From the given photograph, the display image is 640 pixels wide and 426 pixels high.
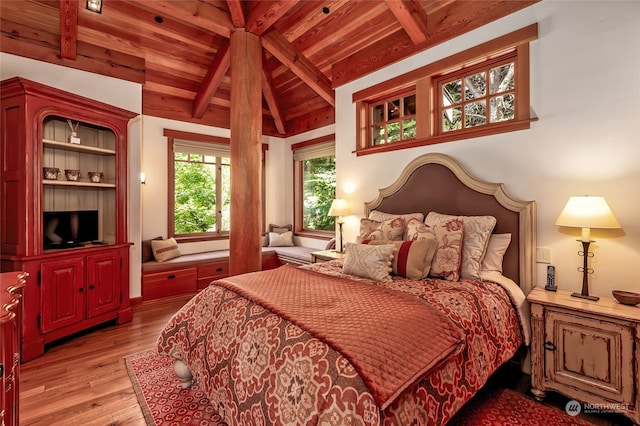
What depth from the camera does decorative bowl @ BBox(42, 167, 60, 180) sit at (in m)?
2.80

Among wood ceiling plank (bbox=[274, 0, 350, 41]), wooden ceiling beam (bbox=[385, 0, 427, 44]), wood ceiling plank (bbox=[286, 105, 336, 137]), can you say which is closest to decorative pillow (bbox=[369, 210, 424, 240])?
wooden ceiling beam (bbox=[385, 0, 427, 44])

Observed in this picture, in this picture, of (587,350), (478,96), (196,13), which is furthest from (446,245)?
(196,13)

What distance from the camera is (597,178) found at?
216cm

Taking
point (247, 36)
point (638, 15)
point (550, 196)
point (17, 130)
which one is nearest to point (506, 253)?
point (550, 196)

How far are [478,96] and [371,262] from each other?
1.84 metres

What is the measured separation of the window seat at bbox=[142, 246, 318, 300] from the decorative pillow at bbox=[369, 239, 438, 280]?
2.27 metres

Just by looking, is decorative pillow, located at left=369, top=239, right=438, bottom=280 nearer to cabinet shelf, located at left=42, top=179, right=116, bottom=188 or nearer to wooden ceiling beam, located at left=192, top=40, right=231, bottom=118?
cabinet shelf, located at left=42, top=179, right=116, bottom=188

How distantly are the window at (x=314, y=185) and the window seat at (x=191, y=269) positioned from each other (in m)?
0.65

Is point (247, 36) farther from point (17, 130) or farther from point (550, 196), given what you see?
point (550, 196)

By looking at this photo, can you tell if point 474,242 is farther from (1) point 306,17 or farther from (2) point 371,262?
(1) point 306,17

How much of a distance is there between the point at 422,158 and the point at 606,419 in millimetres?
2243

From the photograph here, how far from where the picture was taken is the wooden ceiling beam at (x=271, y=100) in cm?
473

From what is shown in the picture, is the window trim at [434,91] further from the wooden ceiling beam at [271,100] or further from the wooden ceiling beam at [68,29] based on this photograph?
the wooden ceiling beam at [68,29]

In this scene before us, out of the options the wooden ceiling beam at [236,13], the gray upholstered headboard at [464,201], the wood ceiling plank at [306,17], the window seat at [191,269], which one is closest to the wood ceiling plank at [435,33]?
the wood ceiling plank at [306,17]
